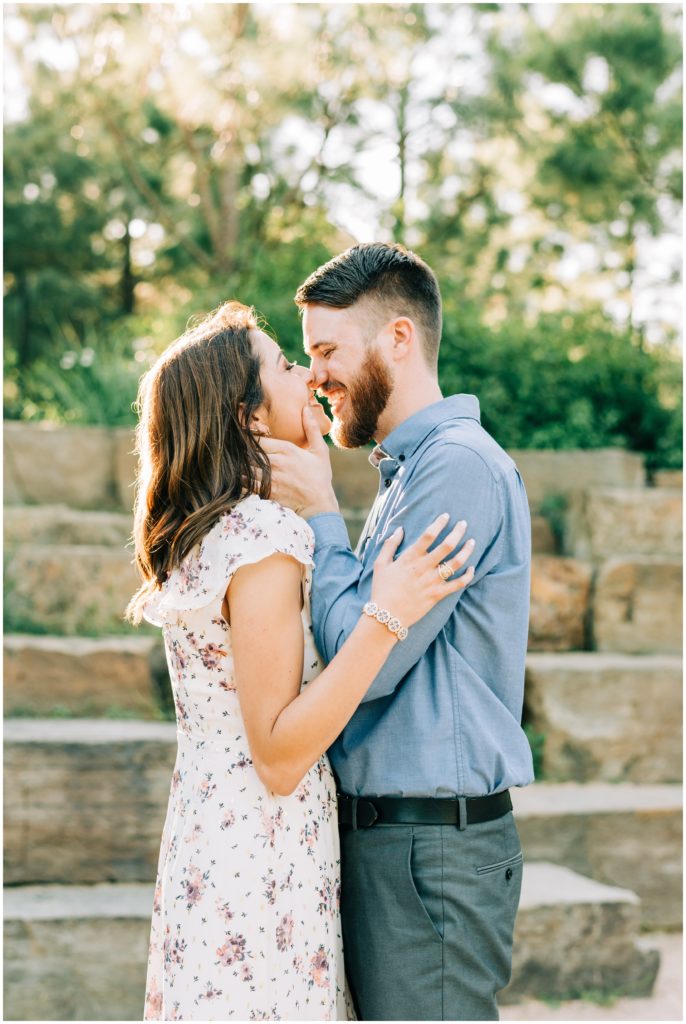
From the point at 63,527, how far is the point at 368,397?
12.3 ft

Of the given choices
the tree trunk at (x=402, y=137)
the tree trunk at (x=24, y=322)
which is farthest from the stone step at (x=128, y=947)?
the tree trunk at (x=24, y=322)

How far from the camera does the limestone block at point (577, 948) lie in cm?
423

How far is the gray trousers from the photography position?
218 centimetres

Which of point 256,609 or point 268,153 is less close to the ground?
point 268,153

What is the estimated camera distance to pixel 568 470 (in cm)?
659

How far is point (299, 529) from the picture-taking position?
7.25 ft

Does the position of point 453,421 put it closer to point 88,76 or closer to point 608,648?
point 608,648

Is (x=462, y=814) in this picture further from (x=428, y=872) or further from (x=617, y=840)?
(x=617, y=840)

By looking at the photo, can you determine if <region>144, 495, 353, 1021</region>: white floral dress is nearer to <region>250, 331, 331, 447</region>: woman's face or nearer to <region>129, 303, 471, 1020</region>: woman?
<region>129, 303, 471, 1020</region>: woman

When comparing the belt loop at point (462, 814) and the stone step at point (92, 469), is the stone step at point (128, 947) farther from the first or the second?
the stone step at point (92, 469)

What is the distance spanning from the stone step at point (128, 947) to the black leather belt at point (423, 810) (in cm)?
212

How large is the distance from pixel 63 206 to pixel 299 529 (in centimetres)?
1341

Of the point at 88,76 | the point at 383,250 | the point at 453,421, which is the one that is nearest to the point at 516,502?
the point at 453,421

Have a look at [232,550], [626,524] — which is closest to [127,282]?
[626,524]
